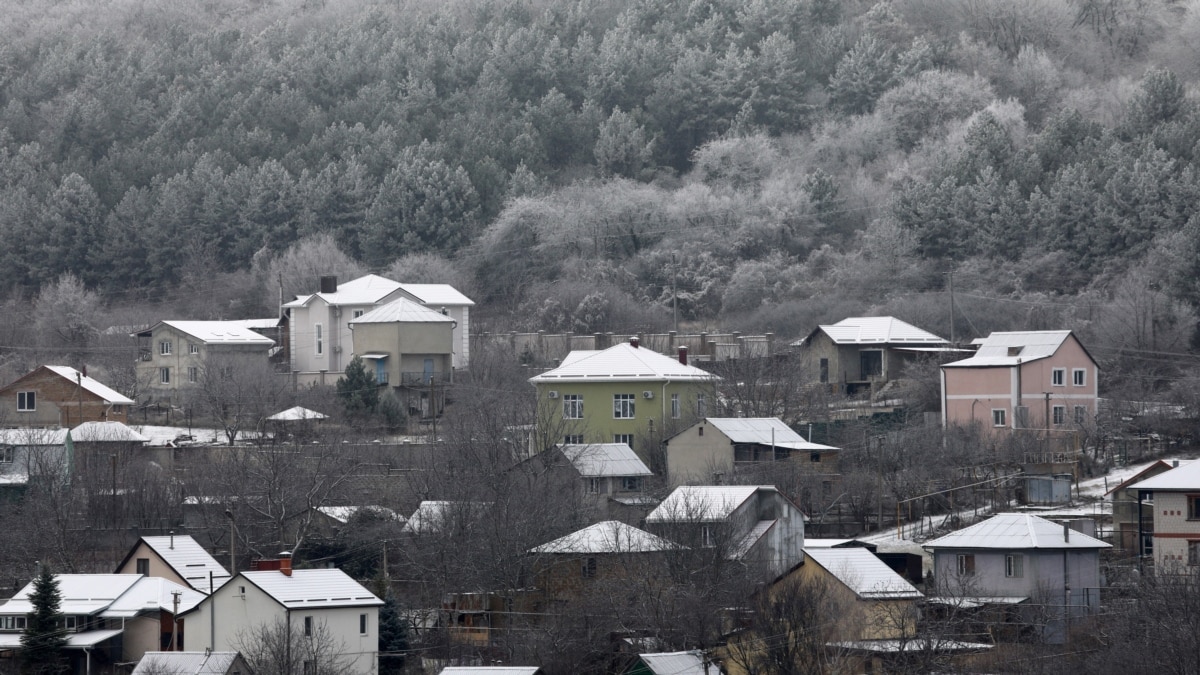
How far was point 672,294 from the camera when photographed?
2817 inches

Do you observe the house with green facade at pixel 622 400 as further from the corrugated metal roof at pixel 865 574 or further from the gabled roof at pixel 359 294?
the corrugated metal roof at pixel 865 574

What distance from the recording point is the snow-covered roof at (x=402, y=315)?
182 ft

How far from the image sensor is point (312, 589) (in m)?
33.3

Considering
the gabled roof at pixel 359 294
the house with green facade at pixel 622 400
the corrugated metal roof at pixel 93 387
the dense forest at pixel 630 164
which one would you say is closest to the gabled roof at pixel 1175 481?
the house with green facade at pixel 622 400

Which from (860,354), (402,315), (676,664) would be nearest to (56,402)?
(402,315)

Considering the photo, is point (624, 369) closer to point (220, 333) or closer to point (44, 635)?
point (220, 333)

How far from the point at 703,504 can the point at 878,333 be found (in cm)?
1950

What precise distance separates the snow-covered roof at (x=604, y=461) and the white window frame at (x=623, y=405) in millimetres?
3980

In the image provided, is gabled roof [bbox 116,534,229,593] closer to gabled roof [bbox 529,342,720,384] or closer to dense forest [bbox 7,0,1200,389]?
gabled roof [bbox 529,342,720,384]

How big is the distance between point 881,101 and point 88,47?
1526 inches

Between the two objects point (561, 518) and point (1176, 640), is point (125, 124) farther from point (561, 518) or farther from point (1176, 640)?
point (1176, 640)

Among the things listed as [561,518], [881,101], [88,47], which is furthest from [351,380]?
[88,47]

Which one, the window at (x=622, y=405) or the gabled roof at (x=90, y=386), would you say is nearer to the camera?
the window at (x=622, y=405)

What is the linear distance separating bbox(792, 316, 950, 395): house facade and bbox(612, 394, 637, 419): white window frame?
7.17m
